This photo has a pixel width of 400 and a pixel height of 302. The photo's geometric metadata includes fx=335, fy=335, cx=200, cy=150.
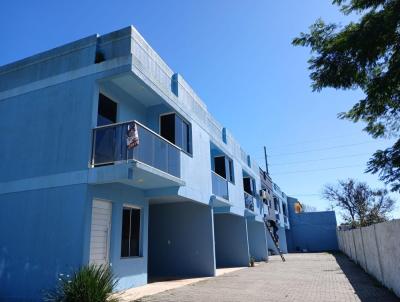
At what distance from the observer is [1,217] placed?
1059 cm

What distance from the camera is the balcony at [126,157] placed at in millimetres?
9531

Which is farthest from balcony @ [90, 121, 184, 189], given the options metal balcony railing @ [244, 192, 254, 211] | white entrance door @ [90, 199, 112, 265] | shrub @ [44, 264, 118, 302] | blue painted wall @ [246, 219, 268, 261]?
blue painted wall @ [246, 219, 268, 261]

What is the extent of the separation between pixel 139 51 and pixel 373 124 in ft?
26.3

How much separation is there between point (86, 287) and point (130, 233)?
12.9 ft

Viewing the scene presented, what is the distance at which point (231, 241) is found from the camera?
70.7 ft

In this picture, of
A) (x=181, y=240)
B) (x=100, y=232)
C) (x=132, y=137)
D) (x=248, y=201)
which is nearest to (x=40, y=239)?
(x=100, y=232)

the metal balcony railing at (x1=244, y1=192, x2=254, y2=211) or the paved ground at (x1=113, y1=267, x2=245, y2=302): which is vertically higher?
the metal balcony railing at (x1=244, y1=192, x2=254, y2=211)

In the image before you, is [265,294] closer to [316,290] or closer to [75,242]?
[316,290]

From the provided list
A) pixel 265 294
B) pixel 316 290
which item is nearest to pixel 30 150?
pixel 265 294

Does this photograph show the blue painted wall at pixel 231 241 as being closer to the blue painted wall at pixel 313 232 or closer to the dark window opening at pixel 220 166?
the dark window opening at pixel 220 166

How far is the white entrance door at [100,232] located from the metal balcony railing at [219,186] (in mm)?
7188

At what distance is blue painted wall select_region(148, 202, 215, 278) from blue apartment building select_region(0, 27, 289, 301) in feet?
A: 5.12

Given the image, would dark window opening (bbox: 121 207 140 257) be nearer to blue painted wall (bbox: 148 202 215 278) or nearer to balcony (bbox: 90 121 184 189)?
balcony (bbox: 90 121 184 189)

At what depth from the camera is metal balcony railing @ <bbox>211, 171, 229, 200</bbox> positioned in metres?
17.1
